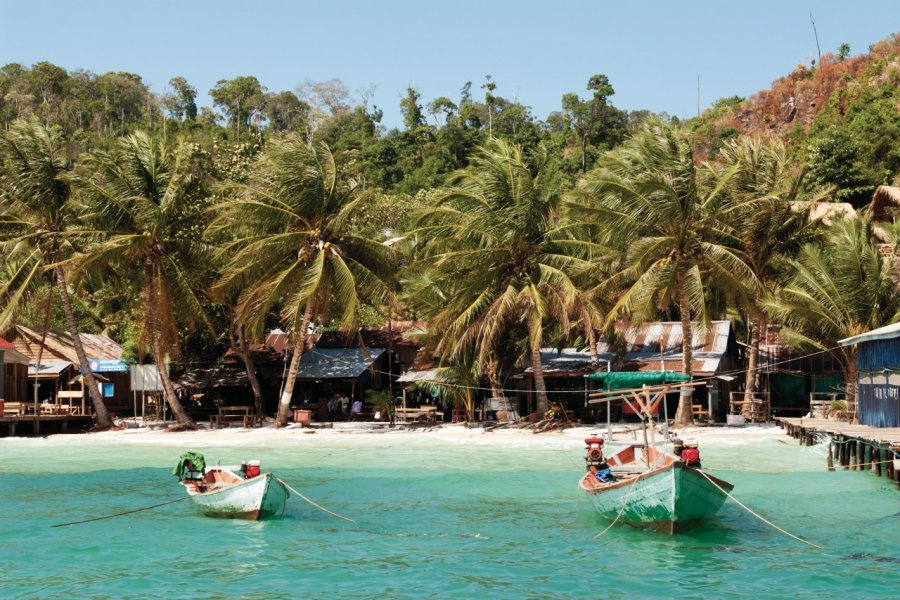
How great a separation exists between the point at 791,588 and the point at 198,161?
32.4 m

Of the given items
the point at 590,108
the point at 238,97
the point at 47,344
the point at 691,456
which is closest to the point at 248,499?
the point at 691,456

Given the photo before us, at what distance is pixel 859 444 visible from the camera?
24.3 m

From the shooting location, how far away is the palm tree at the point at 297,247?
3369 centimetres

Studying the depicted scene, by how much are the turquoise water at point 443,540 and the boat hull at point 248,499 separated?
0.75ft

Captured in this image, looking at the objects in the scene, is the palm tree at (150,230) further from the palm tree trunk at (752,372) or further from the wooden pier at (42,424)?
the palm tree trunk at (752,372)

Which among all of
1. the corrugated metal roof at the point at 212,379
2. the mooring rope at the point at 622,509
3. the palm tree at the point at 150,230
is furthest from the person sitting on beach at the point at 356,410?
the mooring rope at the point at 622,509

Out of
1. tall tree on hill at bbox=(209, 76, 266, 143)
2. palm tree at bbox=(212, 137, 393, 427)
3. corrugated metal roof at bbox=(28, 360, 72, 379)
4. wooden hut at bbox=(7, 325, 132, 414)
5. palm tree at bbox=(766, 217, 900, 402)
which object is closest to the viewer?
palm tree at bbox=(766, 217, 900, 402)

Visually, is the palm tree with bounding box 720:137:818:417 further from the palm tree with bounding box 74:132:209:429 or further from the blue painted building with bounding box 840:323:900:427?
the palm tree with bounding box 74:132:209:429

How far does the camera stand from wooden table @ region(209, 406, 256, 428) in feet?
122

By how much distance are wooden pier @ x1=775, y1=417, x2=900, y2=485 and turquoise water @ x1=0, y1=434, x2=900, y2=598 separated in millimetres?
547

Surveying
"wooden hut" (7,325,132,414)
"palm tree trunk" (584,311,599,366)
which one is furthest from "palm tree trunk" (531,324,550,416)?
"wooden hut" (7,325,132,414)

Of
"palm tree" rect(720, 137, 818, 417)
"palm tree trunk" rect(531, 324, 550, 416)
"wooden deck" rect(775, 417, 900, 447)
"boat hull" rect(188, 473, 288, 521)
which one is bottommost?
"boat hull" rect(188, 473, 288, 521)

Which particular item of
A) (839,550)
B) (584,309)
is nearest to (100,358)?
(584,309)

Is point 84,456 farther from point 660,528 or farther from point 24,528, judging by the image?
point 660,528
